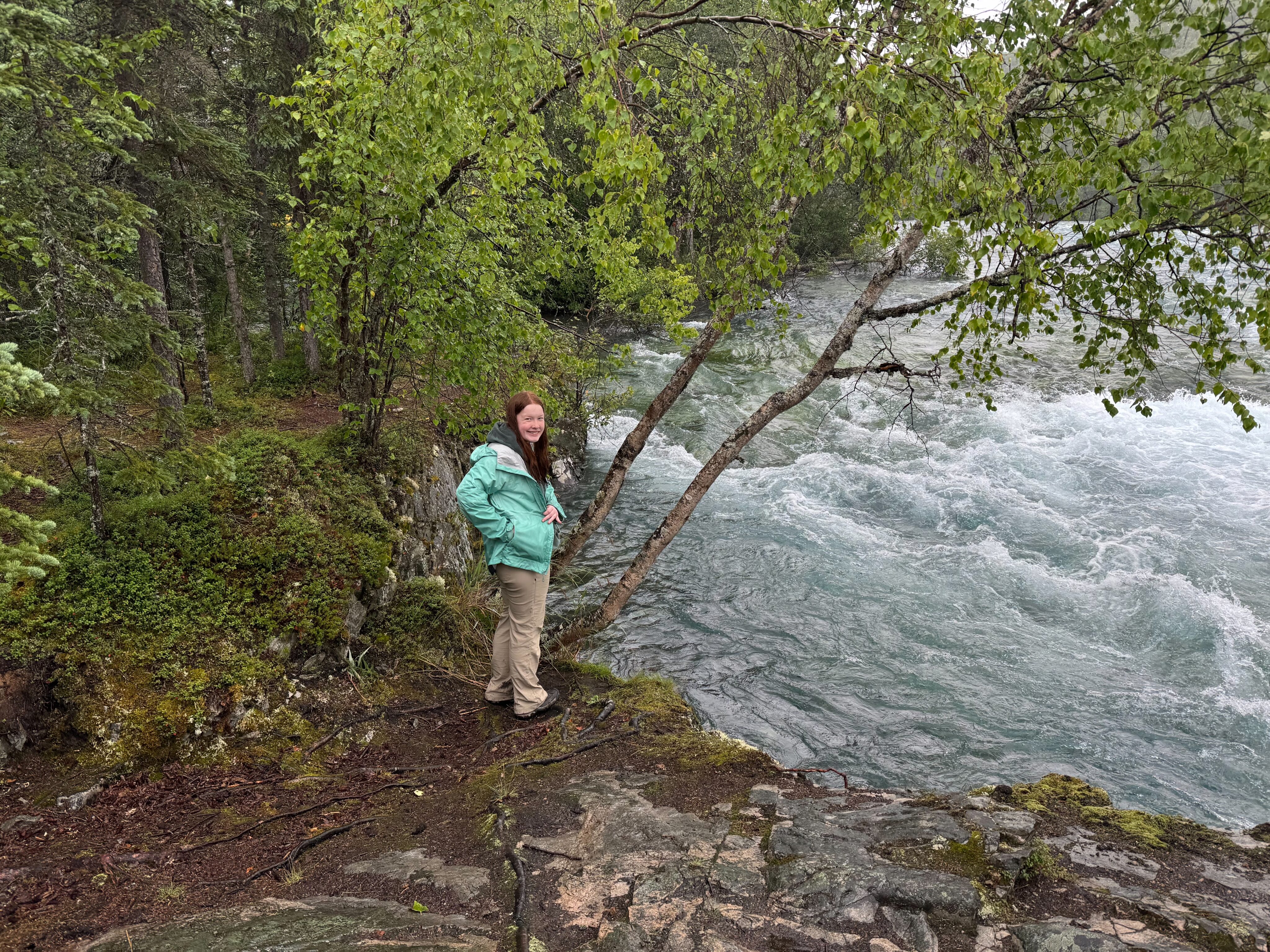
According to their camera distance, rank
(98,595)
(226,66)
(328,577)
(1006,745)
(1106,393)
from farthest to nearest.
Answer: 1. (1106,393)
2. (226,66)
3. (1006,745)
4. (328,577)
5. (98,595)

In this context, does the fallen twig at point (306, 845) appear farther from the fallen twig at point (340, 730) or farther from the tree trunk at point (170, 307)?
the tree trunk at point (170, 307)

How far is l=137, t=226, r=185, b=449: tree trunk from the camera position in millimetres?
6125

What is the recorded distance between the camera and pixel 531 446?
20.0 feet

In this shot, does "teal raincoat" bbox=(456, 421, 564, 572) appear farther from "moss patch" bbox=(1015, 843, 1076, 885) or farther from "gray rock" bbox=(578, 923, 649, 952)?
"moss patch" bbox=(1015, 843, 1076, 885)

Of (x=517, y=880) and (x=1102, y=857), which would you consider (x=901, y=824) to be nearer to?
(x=1102, y=857)

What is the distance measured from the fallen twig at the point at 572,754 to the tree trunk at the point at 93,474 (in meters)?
4.01

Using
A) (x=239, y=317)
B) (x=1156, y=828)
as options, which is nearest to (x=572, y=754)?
(x=1156, y=828)

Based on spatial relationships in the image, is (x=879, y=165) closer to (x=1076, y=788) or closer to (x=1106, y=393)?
(x=1076, y=788)

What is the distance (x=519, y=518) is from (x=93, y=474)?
3538 mm

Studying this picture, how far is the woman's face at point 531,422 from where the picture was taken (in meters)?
6.00

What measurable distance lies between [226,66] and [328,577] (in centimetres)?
1242

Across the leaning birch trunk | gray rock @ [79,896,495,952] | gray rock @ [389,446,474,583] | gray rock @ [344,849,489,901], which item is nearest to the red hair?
Answer: the leaning birch trunk

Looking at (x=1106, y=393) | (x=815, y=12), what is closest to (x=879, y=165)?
(x=815, y=12)

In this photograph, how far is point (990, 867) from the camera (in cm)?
396
